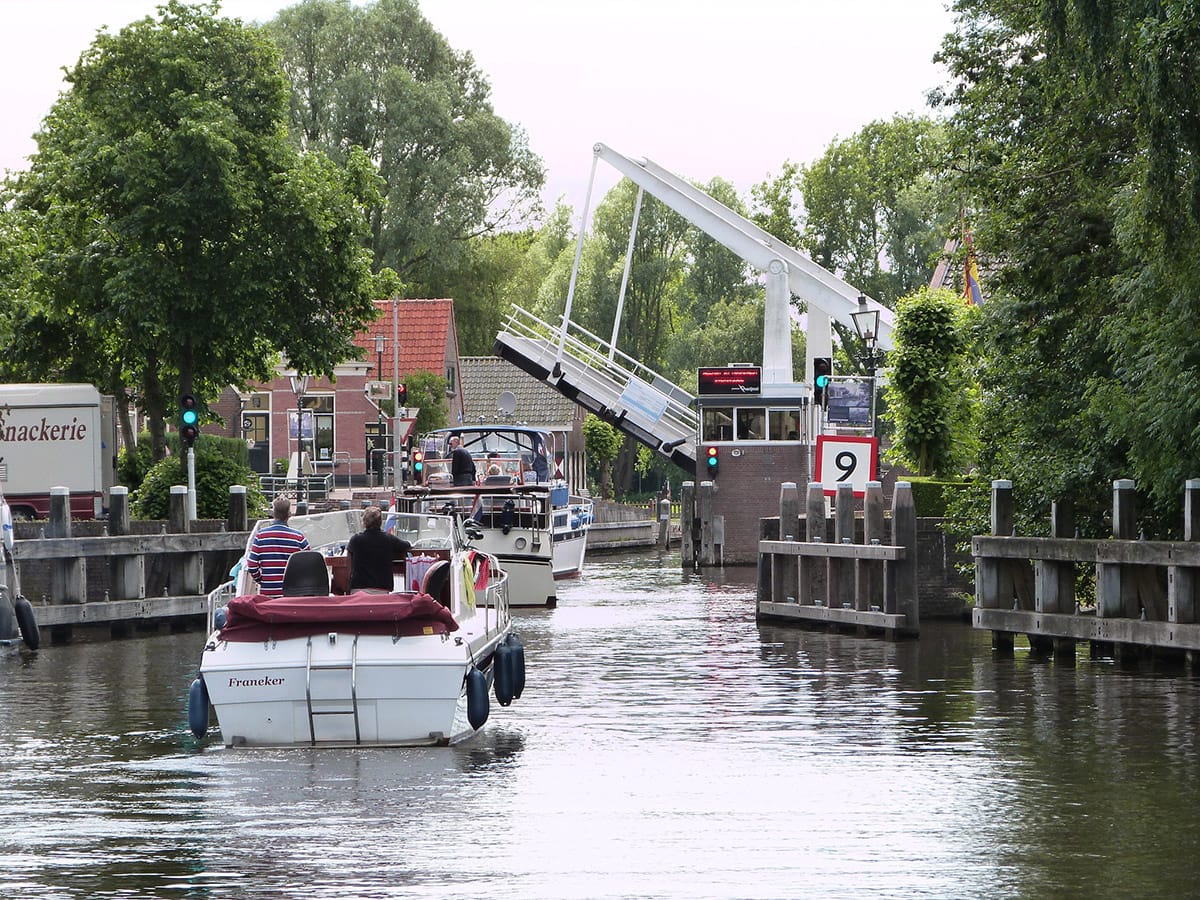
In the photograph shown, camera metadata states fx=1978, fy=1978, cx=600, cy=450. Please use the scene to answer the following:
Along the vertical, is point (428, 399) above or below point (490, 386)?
below

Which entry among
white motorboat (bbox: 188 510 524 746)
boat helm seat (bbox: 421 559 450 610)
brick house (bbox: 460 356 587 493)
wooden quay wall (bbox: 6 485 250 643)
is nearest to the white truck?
wooden quay wall (bbox: 6 485 250 643)

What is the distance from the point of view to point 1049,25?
18188 millimetres

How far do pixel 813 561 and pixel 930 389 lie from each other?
5.98 meters

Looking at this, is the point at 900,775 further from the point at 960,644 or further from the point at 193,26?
the point at 193,26

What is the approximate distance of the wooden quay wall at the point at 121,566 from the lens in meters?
24.0

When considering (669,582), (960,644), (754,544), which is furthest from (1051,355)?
(754,544)

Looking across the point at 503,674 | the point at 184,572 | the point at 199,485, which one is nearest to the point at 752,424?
the point at 199,485

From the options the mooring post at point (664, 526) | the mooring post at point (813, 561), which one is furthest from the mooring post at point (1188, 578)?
the mooring post at point (664, 526)

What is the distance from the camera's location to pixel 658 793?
12.2 m

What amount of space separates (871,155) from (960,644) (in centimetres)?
5468

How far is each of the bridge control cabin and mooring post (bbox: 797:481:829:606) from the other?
775 inches

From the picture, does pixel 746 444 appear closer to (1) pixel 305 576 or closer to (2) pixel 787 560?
(2) pixel 787 560

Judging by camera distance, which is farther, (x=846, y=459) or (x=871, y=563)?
(x=846, y=459)

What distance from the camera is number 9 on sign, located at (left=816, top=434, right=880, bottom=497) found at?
84.3 ft
